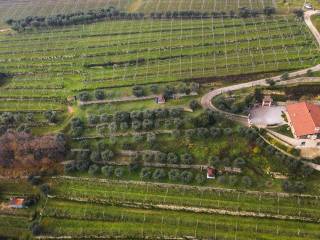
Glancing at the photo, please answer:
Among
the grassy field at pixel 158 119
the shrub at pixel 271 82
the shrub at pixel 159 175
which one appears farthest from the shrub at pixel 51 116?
the shrub at pixel 271 82

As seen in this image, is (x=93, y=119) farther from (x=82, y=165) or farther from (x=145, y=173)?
(x=145, y=173)

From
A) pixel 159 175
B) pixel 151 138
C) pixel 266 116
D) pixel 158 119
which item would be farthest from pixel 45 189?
pixel 266 116

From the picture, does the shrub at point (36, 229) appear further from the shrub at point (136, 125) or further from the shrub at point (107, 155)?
the shrub at point (136, 125)

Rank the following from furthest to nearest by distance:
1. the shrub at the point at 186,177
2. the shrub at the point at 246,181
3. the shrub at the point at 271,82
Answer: the shrub at the point at 271,82 < the shrub at the point at 186,177 < the shrub at the point at 246,181

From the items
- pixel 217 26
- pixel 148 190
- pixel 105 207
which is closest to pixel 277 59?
pixel 217 26

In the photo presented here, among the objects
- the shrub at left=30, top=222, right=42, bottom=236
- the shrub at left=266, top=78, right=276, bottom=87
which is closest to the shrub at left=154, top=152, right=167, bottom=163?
the shrub at left=30, top=222, right=42, bottom=236

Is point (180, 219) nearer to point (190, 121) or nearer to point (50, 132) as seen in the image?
point (190, 121)
